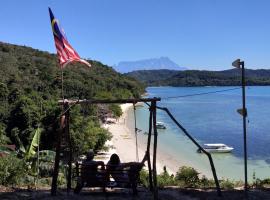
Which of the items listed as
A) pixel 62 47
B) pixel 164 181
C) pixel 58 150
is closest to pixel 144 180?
pixel 164 181

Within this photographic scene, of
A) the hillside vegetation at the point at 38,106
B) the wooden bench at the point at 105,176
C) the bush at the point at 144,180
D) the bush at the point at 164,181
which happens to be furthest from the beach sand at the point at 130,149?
the wooden bench at the point at 105,176

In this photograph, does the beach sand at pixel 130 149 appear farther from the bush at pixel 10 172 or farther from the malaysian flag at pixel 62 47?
the malaysian flag at pixel 62 47

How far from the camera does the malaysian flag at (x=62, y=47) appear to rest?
35.7 feet

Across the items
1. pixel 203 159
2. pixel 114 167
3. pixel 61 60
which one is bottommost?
pixel 203 159

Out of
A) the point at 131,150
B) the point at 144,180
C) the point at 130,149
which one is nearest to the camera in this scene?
the point at 144,180

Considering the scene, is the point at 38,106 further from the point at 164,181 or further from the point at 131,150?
the point at 164,181

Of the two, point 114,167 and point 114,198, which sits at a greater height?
point 114,167

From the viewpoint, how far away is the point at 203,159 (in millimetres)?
46812

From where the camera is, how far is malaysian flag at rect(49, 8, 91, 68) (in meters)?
10.9

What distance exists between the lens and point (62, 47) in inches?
431

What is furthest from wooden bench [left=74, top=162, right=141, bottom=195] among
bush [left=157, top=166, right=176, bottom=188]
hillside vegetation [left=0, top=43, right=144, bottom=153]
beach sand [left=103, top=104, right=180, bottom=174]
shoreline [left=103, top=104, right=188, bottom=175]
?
beach sand [left=103, top=104, right=180, bottom=174]

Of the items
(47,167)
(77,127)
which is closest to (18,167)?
(47,167)

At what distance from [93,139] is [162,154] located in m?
13.0

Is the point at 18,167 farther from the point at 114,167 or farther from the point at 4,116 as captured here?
the point at 4,116
